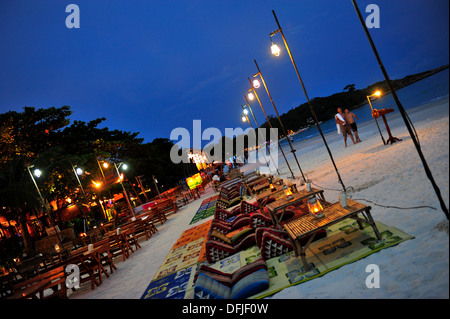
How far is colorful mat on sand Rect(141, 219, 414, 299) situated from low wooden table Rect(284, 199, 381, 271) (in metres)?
0.20

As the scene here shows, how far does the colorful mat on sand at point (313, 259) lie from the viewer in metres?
3.98

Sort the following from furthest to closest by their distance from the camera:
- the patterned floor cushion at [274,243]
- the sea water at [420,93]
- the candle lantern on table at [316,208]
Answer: the patterned floor cushion at [274,243] → the candle lantern on table at [316,208] → the sea water at [420,93]

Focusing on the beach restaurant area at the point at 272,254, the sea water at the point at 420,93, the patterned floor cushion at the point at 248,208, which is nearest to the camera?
the sea water at the point at 420,93

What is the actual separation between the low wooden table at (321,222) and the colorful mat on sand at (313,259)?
20cm

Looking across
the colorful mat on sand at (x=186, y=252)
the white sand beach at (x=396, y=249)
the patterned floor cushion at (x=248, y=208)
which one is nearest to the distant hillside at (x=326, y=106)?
the white sand beach at (x=396, y=249)

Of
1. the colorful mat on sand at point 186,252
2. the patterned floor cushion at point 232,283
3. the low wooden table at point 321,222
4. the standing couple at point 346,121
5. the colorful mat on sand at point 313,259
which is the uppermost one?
the standing couple at point 346,121

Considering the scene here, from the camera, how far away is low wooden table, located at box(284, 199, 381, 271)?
13.4ft

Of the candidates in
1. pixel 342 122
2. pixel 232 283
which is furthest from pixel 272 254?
pixel 342 122

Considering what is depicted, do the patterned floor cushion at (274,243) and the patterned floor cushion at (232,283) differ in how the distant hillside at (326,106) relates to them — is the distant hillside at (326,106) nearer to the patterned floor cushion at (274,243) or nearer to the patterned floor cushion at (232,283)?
the patterned floor cushion at (274,243)

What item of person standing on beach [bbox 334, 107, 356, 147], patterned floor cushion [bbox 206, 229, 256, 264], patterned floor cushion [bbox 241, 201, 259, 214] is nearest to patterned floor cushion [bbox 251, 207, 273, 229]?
patterned floor cushion [bbox 206, 229, 256, 264]

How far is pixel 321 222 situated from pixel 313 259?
0.67 metres

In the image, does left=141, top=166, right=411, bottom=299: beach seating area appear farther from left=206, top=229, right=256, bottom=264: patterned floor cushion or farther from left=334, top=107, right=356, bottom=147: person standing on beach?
left=334, top=107, right=356, bottom=147: person standing on beach

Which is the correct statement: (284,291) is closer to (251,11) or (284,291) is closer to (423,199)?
(423,199)

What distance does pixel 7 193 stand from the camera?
14.9m
